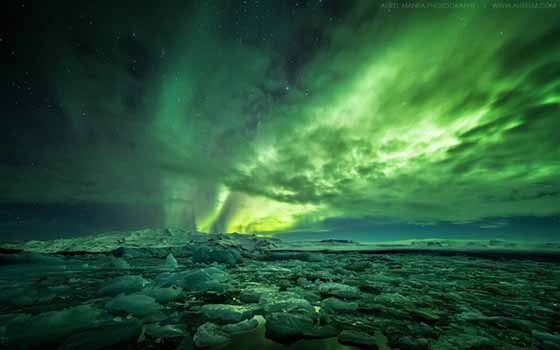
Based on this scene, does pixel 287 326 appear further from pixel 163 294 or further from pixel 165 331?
pixel 163 294

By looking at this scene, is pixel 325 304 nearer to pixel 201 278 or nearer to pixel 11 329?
pixel 201 278

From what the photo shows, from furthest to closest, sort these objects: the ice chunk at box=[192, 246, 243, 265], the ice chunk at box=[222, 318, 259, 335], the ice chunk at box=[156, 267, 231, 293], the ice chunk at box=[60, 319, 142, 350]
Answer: the ice chunk at box=[192, 246, 243, 265] < the ice chunk at box=[156, 267, 231, 293] < the ice chunk at box=[222, 318, 259, 335] < the ice chunk at box=[60, 319, 142, 350]

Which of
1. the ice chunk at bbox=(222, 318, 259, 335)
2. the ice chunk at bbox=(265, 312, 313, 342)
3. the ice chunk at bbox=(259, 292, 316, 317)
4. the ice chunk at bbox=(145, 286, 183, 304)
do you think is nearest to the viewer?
the ice chunk at bbox=(265, 312, 313, 342)

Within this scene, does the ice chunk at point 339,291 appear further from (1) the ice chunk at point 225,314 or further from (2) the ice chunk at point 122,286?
(2) the ice chunk at point 122,286

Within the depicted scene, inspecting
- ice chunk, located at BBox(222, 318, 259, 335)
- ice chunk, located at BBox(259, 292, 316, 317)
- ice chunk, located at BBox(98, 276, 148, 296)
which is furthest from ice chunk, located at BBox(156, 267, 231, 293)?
ice chunk, located at BBox(222, 318, 259, 335)

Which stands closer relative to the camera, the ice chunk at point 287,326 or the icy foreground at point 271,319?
the icy foreground at point 271,319

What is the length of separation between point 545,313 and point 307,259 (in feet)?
46.2

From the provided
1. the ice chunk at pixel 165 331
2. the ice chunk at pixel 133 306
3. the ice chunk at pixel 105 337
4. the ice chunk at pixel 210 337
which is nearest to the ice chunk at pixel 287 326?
the ice chunk at pixel 210 337

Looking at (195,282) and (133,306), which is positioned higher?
(133,306)

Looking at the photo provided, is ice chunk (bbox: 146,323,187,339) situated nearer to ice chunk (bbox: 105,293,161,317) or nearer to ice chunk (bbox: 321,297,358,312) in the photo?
ice chunk (bbox: 105,293,161,317)

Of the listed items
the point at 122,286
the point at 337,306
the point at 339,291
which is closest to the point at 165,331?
the point at 337,306

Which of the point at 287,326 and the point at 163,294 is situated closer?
the point at 287,326

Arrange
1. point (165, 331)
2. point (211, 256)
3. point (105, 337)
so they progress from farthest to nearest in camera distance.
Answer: point (211, 256), point (165, 331), point (105, 337)

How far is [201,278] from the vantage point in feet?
17.5
